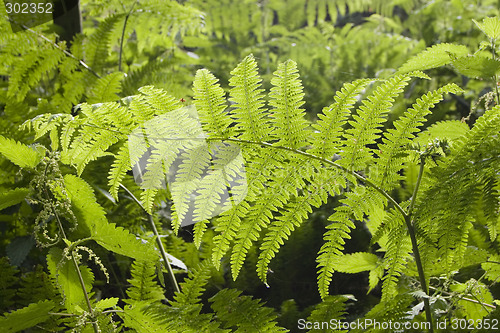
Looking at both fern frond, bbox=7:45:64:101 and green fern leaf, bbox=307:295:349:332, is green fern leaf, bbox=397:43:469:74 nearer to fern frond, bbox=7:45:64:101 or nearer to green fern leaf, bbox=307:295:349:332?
green fern leaf, bbox=307:295:349:332

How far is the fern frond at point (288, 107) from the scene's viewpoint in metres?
1.04

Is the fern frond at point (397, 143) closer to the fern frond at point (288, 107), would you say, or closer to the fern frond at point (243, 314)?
the fern frond at point (288, 107)

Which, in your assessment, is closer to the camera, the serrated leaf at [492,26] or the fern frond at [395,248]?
the fern frond at [395,248]

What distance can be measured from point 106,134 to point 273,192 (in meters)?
0.43

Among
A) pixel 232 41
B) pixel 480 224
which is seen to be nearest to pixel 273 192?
pixel 480 224

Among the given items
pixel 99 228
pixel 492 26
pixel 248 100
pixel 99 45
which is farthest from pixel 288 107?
pixel 99 45

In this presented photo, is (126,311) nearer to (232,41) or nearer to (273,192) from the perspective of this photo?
(273,192)

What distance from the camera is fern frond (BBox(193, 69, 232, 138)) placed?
1.04m

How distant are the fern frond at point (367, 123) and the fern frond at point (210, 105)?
30 cm

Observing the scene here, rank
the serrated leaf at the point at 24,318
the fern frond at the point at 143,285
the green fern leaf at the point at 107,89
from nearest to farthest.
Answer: the serrated leaf at the point at 24,318 → the fern frond at the point at 143,285 → the green fern leaf at the point at 107,89

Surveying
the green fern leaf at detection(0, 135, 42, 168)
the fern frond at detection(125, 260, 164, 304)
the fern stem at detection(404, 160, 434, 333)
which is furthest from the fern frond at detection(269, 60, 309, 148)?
the green fern leaf at detection(0, 135, 42, 168)

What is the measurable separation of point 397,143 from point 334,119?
0.54 ft

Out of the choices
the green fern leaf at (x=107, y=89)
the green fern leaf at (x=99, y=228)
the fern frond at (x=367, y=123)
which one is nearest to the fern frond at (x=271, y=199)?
the fern frond at (x=367, y=123)

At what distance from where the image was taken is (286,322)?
151 centimetres
